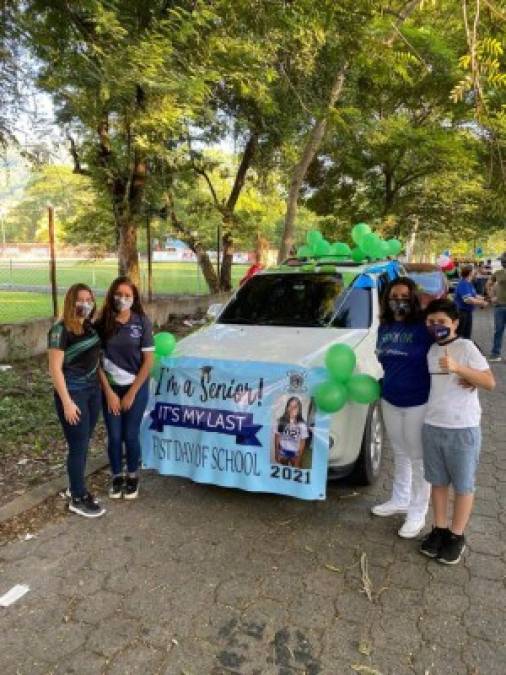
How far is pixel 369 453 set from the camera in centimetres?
425

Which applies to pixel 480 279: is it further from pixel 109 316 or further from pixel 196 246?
pixel 109 316

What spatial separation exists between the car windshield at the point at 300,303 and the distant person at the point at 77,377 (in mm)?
1889

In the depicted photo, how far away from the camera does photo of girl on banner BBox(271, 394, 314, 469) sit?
371cm

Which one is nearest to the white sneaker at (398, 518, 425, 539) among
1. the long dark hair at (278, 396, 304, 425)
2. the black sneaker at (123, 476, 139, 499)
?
the long dark hair at (278, 396, 304, 425)

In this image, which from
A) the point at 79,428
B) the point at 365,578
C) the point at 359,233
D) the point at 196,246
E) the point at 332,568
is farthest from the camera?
the point at 196,246

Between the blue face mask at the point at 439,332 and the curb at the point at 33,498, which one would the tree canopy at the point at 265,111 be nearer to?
the blue face mask at the point at 439,332

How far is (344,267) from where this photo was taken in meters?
5.75

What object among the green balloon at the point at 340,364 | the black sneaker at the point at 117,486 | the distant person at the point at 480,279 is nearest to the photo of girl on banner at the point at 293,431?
the green balloon at the point at 340,364

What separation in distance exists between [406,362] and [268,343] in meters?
1.33

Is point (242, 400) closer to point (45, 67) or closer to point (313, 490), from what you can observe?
point (313, 490)

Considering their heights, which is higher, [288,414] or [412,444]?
[288,414]

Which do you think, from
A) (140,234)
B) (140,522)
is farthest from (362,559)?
(140,234)

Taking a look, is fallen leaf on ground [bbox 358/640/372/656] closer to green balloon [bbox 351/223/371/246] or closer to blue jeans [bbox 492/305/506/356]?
green balloon [bbox 351/223/371/246]

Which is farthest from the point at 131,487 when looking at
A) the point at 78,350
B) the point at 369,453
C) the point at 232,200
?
the point at 232,200
